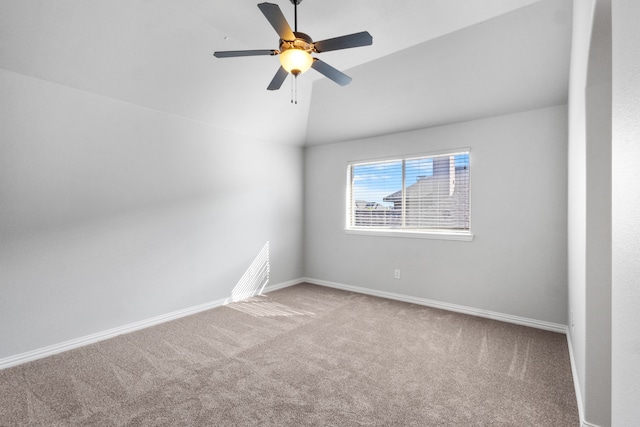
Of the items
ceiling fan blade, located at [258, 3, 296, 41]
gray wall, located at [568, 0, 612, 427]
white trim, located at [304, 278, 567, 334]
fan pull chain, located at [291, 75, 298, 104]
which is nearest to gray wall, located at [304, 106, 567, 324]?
white trim, located at [304, 278, 567, 334]

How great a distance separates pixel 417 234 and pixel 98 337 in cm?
382

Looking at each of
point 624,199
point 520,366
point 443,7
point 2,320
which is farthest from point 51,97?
point 520,366

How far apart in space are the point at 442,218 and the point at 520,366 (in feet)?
6.42

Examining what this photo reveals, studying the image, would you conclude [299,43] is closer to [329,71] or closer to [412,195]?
[329,71]

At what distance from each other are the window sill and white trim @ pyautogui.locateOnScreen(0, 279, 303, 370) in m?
2.20

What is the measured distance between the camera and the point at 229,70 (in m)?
3.35

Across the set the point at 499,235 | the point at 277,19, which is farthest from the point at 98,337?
the point at 499,235

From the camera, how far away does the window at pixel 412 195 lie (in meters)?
3.94

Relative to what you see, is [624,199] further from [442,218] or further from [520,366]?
[442,218]

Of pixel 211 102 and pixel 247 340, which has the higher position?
pixel 211 102

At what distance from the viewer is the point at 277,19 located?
187 centimetres

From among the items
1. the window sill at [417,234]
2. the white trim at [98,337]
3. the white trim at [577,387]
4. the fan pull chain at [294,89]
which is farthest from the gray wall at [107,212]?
the white trim at [577,387]

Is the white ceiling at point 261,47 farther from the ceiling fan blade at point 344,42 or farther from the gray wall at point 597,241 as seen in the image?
the gray wall at point 597,241

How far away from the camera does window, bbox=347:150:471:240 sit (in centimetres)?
394
